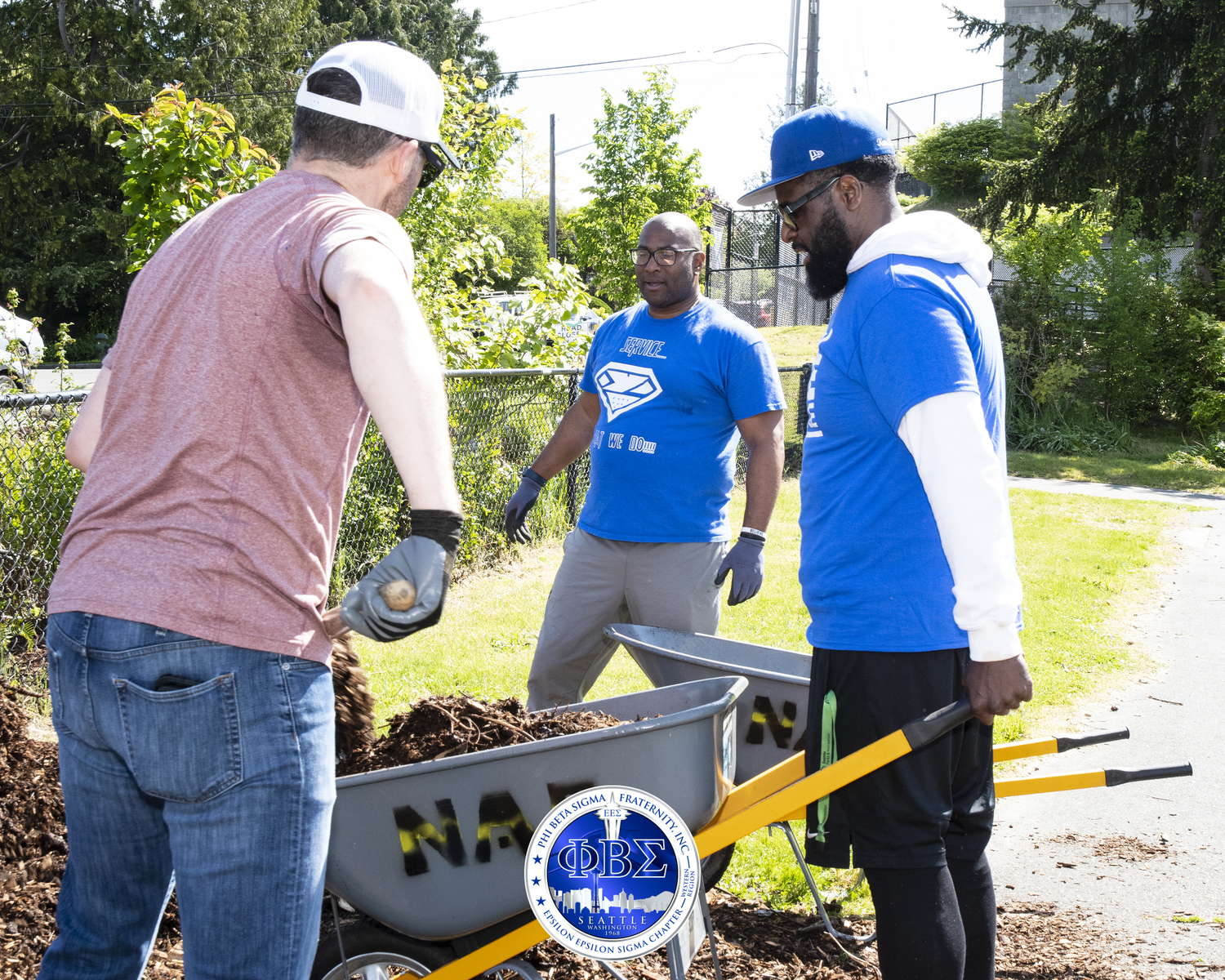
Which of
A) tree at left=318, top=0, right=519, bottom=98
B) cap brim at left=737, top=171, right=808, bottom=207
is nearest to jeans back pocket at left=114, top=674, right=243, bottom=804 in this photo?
cap brim at left=737, top=171, right=808, bottom=207

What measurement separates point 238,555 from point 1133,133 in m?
21.1

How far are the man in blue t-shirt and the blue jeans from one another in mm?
2243

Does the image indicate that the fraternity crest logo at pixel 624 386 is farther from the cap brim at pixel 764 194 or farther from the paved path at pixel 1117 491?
the paved path at pixel 1117 491

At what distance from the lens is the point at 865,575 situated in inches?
86.2

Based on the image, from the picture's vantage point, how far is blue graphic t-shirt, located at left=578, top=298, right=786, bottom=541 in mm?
3768

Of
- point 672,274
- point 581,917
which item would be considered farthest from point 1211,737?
point 581,917

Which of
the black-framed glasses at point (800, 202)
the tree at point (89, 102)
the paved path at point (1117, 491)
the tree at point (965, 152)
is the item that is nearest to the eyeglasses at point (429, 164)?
the black-framed glasses at point (800, 202)

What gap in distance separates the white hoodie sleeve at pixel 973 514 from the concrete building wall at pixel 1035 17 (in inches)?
1395

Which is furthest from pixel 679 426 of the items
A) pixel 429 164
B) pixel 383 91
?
pixel 383 91

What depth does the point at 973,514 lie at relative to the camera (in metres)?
1.97

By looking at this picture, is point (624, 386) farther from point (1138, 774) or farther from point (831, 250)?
point (1138, 774)

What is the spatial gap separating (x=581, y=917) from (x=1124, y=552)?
8.37 m

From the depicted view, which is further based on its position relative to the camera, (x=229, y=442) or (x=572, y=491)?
(x=572, y=491)

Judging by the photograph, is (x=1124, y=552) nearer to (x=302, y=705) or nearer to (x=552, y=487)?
(x=552, y=487)
